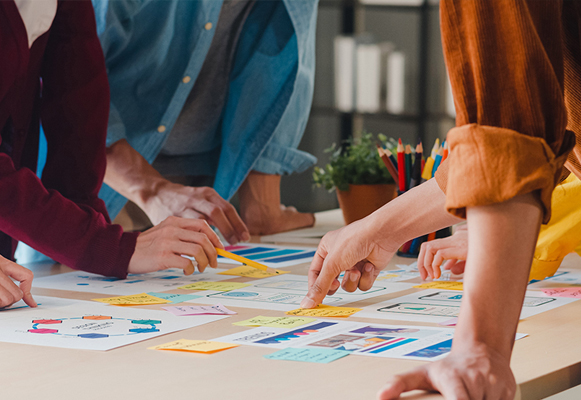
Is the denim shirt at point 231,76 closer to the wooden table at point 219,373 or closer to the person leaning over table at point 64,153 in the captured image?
the person leaning over table at point 64,153

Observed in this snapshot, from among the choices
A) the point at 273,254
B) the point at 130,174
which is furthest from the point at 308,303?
the point at 130,174

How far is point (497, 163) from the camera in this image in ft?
1.57

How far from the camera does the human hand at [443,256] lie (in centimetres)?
100

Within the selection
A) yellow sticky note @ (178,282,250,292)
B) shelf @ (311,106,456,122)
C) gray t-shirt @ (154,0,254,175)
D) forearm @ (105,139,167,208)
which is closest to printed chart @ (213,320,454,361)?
yellow sticky note @ (178,282,250,292)

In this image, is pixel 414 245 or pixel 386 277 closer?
pixel 386 277

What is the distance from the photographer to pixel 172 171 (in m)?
1.68

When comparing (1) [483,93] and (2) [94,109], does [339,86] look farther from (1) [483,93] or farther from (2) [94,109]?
(1) [483,93]

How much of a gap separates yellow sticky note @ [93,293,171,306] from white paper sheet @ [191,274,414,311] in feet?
0.15

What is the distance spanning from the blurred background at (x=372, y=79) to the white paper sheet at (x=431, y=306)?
2.48 metres

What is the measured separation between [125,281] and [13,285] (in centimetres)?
23

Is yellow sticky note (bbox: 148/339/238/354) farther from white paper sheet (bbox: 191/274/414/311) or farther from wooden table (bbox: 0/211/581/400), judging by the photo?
white paper sheet (bbox: 191/274/414/311)

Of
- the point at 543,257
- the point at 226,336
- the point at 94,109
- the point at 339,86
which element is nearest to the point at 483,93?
the point at 226,336

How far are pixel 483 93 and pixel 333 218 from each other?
1.45 m

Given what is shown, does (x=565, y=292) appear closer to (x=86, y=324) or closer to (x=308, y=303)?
(x=308, y=303)
